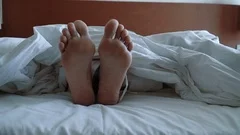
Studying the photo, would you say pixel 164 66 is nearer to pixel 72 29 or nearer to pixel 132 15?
pixel 72 29

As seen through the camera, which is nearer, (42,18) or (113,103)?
(113,103)

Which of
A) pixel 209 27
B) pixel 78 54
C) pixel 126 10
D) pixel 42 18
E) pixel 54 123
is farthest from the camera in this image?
pixel 209 27

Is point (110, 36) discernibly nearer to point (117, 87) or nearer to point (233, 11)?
point (117, 87)

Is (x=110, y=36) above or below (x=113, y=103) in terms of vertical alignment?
above

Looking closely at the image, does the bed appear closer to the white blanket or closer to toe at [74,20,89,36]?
the white blanket

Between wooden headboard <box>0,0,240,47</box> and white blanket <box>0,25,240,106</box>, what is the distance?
56 centimetres

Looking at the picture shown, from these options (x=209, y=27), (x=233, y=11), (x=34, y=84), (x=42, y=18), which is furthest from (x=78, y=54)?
(x=233, y=11)

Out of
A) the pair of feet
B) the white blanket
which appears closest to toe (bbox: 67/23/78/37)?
the pair of feet

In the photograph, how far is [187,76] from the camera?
816 mm

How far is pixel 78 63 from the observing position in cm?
74

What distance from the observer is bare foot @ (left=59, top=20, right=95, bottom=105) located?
2.42ft

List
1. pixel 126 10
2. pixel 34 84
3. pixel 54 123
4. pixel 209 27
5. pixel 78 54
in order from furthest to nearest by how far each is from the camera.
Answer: pixel 209 27 → pixel 126 10 → pixel 34 84 → pixel 78 54 → pixel 54 123

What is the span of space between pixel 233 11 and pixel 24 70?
1473 mm

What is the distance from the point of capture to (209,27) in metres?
1.73
